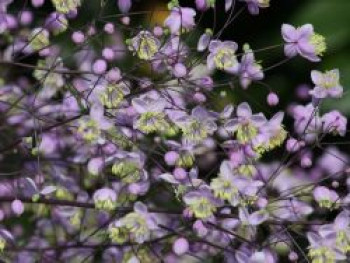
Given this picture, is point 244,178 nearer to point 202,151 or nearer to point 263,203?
point 263,203

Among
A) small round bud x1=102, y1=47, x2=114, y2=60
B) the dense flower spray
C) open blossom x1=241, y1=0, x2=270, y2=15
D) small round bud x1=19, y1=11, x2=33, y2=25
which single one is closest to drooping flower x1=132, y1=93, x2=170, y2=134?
the dense flower spray

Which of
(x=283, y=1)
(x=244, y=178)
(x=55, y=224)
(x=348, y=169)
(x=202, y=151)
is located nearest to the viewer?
(x=244, y=178)

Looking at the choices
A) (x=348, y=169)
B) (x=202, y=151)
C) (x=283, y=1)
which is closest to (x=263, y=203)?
(x=348, y=169)

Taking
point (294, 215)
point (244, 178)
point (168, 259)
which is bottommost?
point (168, 259)

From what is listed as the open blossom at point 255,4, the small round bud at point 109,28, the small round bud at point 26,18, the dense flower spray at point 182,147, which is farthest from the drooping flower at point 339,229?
the small round bud at point 26,18

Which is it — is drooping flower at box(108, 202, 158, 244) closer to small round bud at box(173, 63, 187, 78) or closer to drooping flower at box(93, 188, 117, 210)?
drooping flower at box(93, 188, 117, 210)

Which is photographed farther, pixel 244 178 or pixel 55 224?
pixel 55 224

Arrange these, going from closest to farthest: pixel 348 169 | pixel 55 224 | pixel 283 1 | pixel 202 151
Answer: pixel 348 169 < pixel 202 151 < pixel 55 224 < pixel 283 1

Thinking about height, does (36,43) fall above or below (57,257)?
above
